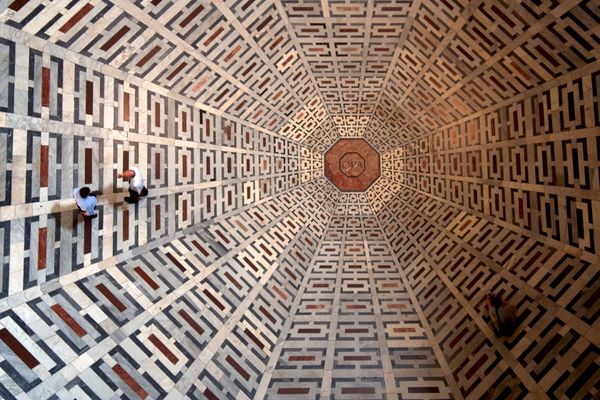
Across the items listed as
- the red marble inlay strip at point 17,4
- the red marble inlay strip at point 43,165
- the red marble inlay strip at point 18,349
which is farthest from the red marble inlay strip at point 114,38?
the red marble inlay strip at point 18,349

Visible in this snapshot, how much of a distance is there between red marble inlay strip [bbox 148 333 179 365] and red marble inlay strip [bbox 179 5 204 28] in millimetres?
4897

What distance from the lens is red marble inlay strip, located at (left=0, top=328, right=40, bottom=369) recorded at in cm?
429

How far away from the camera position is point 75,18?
16.1 feet

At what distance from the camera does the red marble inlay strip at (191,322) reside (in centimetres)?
637

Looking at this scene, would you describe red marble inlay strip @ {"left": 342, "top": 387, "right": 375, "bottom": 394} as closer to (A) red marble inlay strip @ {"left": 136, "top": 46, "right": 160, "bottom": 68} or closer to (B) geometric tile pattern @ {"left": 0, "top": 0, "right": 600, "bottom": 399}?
(B) geometric tile pattern @ {"left": 0, "top": 0, "right": 600, "bottom": 399}

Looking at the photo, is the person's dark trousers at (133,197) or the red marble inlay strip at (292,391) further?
the red marble inlay strip at (292,391)

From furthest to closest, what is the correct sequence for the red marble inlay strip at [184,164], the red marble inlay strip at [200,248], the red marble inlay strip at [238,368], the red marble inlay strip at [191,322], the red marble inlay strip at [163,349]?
the red marble inlay strip at [200,248], the red marble inlay strip at [184,164], the red marble inlay strip at [238,368], the red marble inlay strip at [191,322], the red marble inlay strip at [163,349]

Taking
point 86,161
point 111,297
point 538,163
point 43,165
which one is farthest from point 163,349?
point 538,163

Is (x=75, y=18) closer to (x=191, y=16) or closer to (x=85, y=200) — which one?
(x=191, y=16)

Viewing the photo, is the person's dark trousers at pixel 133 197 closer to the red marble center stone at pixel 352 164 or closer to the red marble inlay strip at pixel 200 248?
the red marble inlay strip at pixel 200 248

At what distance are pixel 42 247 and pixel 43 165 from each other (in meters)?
1.00

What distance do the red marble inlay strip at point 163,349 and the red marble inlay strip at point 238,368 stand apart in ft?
3.45

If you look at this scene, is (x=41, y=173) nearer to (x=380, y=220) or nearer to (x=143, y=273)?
(x=143, y=273)

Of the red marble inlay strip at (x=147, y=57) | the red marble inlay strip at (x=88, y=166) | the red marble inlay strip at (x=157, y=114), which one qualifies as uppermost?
the red marble inlay strip at (x=147, y=57)
